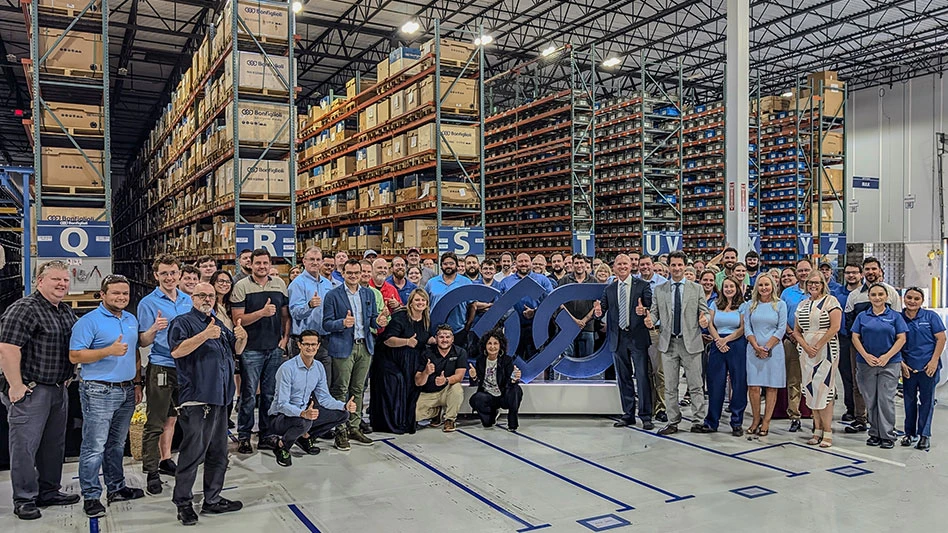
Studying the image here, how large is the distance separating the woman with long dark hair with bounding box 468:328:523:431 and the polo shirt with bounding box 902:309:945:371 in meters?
3.82

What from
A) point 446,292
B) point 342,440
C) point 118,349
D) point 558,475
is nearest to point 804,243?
point 446,292

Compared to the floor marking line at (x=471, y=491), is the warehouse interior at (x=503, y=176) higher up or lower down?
higher up

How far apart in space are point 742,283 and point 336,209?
10878mm

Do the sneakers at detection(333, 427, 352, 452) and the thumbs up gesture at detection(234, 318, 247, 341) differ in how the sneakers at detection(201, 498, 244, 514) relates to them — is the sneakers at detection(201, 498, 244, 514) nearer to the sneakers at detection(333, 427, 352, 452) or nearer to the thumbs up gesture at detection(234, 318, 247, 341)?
the thumbs up gesture at detection(234, 318, 247, 341)

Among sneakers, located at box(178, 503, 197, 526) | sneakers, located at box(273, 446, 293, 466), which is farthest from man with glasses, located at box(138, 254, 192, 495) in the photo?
sneakers, located at box(273, 446, 293, 466)

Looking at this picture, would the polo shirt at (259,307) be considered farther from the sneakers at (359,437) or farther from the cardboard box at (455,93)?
the cardboard box at (455,93)

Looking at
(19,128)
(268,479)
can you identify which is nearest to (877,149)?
(268,479)

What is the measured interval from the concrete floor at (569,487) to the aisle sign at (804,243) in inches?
394

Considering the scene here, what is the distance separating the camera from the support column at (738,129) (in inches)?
502

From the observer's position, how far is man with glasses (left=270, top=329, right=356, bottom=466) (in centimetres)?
619

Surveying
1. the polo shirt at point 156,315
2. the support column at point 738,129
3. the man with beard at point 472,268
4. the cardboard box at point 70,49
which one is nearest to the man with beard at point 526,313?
the man with beard at point 472,268

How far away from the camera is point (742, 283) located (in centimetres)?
809

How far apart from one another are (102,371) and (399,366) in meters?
3.16

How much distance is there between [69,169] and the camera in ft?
31.1
